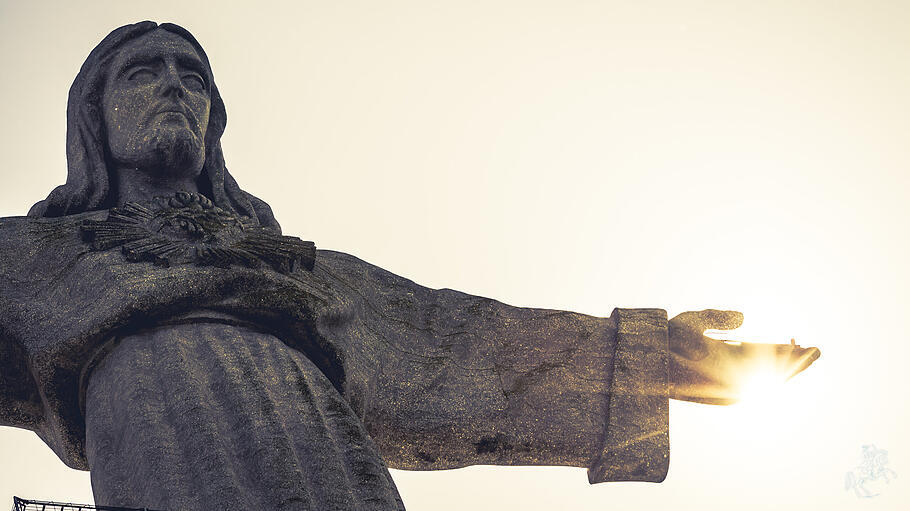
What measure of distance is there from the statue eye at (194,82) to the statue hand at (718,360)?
243 centimetres

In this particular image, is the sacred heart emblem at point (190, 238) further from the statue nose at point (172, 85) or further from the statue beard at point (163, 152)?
the statue nose at point (172, 85)

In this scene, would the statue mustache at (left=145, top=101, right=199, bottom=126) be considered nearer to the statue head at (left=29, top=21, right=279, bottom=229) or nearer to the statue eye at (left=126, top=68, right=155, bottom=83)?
the statue head at (left=29, top=21, right=279, bottom=229)

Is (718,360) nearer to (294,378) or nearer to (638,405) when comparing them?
(638,405)

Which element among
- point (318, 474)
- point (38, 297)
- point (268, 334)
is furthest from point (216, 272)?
point (318, 474)

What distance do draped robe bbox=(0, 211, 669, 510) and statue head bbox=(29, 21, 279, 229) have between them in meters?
0.33

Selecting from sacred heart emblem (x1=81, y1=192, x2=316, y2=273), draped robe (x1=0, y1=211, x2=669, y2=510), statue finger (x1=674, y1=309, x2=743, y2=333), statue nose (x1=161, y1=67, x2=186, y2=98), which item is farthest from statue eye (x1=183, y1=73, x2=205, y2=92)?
statue finger (x1=674, y1=309, x2=743, y2=333)

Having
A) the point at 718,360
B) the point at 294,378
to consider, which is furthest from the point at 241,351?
the point at 718,360

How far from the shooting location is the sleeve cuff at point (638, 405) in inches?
234

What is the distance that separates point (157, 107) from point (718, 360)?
2.71 meters

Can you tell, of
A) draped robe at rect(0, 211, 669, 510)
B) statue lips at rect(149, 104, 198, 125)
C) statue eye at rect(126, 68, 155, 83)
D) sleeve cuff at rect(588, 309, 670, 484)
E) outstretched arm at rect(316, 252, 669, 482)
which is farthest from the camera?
statue eye at rect(126, 68, 155, 83)

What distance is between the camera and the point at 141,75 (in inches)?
246

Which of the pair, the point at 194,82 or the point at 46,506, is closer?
the point at 46,506

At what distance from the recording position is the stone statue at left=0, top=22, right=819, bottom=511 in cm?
453

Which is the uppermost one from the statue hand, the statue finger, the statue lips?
the statue lips
